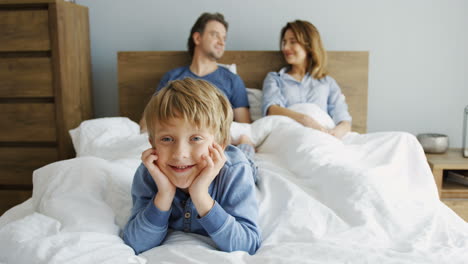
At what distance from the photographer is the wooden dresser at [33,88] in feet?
7.36

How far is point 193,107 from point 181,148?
0.31 feet

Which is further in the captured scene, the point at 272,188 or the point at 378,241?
the point at 272,188

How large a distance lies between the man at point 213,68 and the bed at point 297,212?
1.81 feet

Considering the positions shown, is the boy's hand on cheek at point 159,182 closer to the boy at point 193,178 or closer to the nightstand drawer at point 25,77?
the boy at point 193,178

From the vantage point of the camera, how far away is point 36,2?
222 cm

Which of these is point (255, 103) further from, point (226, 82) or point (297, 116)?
point (297, 116)

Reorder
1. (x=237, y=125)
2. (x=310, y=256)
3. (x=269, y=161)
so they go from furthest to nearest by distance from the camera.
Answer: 1. (x=237, y=125)
2. (x=269, y=161)
3. (x=310, y=256)

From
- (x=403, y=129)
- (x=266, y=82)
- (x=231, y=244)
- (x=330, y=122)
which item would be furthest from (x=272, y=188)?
(x=403, y=129)

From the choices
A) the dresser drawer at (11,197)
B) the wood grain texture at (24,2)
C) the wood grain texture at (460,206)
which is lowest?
the dresser drawer at (11,197)

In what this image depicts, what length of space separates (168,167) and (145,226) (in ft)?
0.48

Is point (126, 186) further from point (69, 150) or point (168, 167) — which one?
point (69, 150)

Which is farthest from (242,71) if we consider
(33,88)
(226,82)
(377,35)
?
(33,88)

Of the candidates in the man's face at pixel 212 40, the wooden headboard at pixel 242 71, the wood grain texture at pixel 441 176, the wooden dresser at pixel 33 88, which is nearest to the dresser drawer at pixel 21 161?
the wooden dresser at pixel 33 88

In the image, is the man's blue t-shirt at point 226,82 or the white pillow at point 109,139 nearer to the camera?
the white pillow at point 109,139
